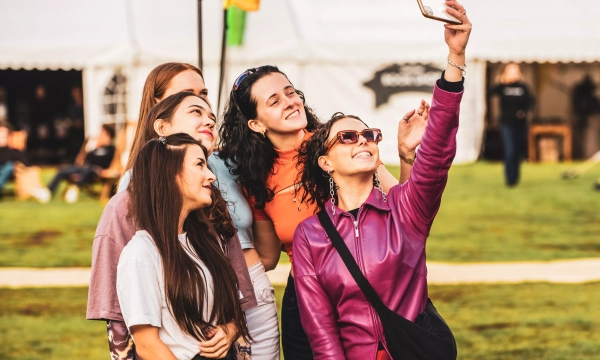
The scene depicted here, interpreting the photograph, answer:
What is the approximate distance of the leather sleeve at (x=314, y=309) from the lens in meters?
2.98

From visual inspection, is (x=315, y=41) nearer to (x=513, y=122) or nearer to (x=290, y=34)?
(x=290, y=34)

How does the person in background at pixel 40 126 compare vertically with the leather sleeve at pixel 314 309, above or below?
below

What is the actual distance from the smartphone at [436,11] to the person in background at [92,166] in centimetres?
1253

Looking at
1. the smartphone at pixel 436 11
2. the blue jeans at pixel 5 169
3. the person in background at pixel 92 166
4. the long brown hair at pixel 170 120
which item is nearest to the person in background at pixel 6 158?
the blue jeans at pixel 5 169

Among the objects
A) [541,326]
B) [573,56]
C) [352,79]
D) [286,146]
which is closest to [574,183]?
[573,56]

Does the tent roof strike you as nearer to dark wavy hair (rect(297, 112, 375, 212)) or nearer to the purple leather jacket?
dark wavy hair (rect(297, 112, 375, 212))

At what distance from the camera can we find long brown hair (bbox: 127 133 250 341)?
282cm

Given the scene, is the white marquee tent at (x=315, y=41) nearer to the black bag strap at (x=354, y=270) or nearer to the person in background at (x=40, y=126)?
the person in background at (x=40, y=126)

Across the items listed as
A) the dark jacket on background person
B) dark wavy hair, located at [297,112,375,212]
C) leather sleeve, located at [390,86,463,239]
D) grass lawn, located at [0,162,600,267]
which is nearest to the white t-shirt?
dark wavy hair, located at [297,112,375,212]

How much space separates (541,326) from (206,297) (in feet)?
13.2

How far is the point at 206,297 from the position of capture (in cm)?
289

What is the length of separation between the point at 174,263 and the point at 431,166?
89 centimetres

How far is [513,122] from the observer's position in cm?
1512

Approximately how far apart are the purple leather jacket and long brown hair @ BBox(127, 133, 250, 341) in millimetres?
261
